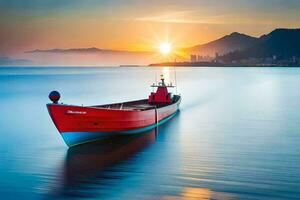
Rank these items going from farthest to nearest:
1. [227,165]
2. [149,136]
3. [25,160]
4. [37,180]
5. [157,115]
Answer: [157,115], [149,136], [25,160], [227,165], [37,180]

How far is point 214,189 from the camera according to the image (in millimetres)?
12773

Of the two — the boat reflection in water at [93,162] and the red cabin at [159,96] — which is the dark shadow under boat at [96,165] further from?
the red cabin at [159,96]

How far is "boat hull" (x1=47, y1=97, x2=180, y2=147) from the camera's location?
18734 mm

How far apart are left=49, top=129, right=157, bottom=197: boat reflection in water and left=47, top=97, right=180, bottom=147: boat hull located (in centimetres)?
50

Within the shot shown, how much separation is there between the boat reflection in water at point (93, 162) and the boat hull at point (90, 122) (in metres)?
0.50

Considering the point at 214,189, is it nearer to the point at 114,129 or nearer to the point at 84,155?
the point at 84,155

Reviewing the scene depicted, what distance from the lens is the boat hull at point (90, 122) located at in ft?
61.5

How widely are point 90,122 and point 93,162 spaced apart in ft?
10.5

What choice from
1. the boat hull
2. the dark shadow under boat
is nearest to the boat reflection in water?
the dark shadow under boat

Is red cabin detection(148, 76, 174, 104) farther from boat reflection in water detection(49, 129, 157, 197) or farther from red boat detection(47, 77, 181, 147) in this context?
red boat detection(47, 77, 181, 147)

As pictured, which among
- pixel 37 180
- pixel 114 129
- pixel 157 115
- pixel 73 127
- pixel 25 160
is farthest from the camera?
pixel 157 115

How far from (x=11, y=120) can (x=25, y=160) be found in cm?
1413

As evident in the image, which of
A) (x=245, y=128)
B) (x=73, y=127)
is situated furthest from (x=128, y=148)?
(x=245, y=128)

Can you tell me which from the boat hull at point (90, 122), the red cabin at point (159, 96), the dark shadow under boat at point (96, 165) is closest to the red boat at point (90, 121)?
the boat hull at point (90, 122)
